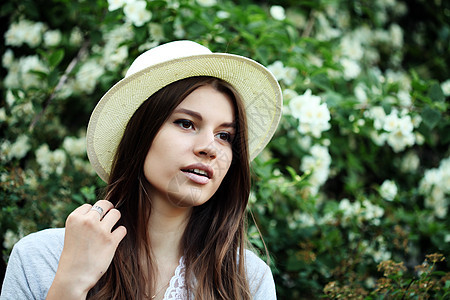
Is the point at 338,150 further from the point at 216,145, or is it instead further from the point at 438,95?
the point at 216,145

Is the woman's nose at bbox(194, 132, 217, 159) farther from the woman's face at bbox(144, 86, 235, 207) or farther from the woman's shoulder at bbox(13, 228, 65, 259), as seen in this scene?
the woman's shoulder at bbox(13, 228, 65, 259)

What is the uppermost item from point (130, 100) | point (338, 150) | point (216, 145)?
point (130, 100)

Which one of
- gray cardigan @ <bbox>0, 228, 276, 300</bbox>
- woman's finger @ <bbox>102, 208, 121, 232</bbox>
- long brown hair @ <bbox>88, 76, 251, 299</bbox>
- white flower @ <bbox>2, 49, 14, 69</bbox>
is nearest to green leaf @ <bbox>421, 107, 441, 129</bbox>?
long brown hair @ <bbox>88, 76, 251, 299</bbox>

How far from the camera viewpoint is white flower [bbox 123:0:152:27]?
2170 millimetres

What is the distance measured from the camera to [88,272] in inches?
48.6

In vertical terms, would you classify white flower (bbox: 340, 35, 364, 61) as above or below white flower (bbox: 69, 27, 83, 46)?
below

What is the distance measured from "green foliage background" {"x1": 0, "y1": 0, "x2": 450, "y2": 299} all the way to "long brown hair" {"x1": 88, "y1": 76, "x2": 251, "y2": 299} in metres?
0.50

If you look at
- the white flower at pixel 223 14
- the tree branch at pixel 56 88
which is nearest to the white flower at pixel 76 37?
the tree branch at pixel 56 88

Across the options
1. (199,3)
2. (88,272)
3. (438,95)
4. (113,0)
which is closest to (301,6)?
(199,3)

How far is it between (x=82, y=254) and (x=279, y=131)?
1974mm

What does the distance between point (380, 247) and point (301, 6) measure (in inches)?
70.1

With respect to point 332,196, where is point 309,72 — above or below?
above

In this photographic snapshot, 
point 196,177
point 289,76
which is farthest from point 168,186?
point 289,76

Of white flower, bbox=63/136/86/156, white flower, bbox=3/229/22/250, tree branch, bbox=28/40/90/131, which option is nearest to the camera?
white flower, bbox=3/229/22/250
